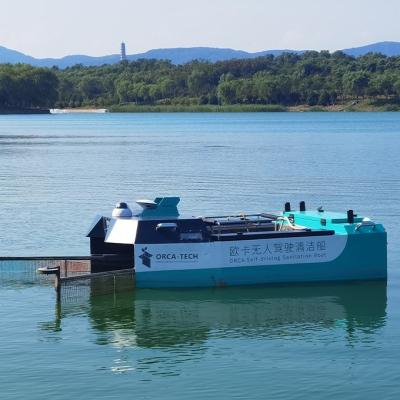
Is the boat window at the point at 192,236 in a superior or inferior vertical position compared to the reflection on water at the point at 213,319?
superior

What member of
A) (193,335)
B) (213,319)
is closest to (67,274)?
(213,319)

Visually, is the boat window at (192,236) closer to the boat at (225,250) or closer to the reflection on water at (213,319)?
the boat at (225,250)

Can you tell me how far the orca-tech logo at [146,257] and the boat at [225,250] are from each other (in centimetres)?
2

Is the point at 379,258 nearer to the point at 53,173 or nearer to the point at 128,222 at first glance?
the point at 128,222

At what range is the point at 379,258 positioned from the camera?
2794 centimetres

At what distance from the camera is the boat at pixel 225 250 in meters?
26.4

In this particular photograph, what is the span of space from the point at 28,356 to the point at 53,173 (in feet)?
150

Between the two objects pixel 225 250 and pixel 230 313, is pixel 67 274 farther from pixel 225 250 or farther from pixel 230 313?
pixel 230 313

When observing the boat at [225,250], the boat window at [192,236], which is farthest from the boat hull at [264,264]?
the boat window at [192,236]

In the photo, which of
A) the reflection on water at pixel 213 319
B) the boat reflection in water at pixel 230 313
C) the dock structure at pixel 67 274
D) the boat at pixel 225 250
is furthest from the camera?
the boat at pixel 225 250

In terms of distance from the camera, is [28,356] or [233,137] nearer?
[28,356]

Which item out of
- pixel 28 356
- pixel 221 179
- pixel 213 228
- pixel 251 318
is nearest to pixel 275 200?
pixel 221 179

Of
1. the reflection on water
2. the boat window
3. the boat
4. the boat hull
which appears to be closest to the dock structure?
the reflection on water

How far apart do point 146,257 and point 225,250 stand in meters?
1.95
